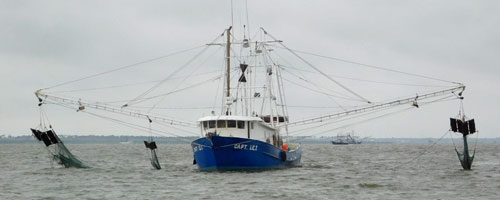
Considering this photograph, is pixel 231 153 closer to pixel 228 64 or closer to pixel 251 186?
pixel 251 186

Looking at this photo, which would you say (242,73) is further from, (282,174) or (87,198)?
(87,198)

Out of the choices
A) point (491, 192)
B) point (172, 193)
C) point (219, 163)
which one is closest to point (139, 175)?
point (219, 163)

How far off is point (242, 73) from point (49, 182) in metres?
17.2

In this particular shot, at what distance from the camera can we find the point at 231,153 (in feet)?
145

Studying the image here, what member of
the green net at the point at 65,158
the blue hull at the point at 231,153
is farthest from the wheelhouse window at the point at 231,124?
the green net at the point at 65,158

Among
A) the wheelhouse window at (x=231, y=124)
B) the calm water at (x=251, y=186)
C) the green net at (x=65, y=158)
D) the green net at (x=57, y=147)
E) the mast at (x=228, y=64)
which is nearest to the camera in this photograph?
the calm water at (x=251, y=186)

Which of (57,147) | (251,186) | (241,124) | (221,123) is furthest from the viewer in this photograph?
(57,147)

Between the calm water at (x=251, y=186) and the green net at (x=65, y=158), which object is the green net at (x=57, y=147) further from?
the calm water at (x=251, y=186)

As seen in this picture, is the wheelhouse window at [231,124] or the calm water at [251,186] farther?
the wheelhouse window at [231,124]

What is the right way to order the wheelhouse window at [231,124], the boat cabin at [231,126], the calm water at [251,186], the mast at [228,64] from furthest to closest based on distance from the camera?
the mast at [228,64], the wheelhouse window at [231,124], the boat cabin at [231,126], the calm water at [251,186]

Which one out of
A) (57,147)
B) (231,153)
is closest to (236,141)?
(231,153)

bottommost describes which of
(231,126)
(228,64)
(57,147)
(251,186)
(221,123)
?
(251,186)

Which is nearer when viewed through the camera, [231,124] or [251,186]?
[251,186]

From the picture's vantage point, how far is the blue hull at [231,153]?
4403cm
